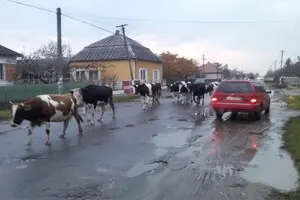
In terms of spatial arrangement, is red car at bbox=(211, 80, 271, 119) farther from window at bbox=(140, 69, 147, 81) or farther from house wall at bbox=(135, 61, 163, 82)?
window at bbox=(140, 69, 147, 81)

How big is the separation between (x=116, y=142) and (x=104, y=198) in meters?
5.67

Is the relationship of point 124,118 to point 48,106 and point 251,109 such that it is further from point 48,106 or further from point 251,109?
point 48,106

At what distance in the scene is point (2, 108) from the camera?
25.4 metres

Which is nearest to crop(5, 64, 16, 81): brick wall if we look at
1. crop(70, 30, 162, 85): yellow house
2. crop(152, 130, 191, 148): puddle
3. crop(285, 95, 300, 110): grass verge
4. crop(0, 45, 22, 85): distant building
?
crop(0, 45, 22, 85): distant building

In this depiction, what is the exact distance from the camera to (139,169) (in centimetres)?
854

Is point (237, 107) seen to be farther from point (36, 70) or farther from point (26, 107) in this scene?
point (36, 70)

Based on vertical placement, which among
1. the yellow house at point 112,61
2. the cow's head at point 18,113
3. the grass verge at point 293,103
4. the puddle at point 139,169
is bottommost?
the grass verge at point 293,103

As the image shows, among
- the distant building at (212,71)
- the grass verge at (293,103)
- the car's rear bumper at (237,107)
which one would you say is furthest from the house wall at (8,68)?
the distant building at (212,71)

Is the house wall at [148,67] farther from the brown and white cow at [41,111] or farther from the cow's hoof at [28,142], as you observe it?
the cow's hoof at [28,142]

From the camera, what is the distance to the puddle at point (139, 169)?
8.11 metres

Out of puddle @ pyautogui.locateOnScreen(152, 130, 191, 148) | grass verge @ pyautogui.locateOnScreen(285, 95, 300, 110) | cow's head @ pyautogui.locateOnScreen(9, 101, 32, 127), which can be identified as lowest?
grass verge @ pyautogui.locateOnScreen(285, 95, 300, 110)

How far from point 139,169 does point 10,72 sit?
27860 mm

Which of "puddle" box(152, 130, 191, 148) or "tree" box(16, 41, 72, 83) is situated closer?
"puddle" box(152, 130, 191, 148)

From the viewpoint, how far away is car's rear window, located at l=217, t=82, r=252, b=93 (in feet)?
59.9
